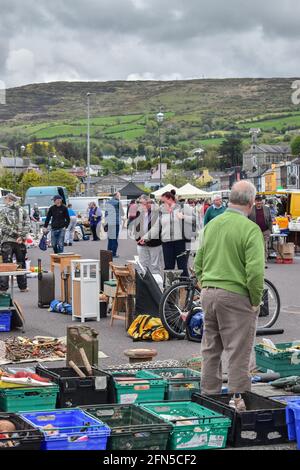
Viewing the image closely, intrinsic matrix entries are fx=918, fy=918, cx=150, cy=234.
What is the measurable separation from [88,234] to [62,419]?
132 ft

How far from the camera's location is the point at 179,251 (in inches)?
642

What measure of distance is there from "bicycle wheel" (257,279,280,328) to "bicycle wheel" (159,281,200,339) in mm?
1374

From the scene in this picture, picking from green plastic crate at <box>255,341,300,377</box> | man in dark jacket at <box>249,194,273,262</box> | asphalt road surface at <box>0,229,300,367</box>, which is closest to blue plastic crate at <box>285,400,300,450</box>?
green plastic crate at <box>255,341,300,377</box>

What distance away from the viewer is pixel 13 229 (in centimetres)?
1906

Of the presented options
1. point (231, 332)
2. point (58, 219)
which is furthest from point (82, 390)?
point (58, 219)

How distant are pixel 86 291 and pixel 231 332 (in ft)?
24.7

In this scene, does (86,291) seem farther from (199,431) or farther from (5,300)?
(199,431)

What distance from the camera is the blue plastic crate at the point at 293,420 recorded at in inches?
285

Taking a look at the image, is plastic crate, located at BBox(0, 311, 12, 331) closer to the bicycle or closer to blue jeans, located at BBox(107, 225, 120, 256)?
the bicycle

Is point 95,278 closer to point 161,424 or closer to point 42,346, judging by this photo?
point 42,346

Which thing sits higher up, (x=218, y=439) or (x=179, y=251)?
(x=179, y=251)

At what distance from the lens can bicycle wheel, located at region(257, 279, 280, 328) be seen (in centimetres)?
1416

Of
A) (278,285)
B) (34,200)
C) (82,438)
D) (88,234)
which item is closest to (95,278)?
(278,285)

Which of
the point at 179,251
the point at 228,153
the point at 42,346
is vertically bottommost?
the point at 42,346
